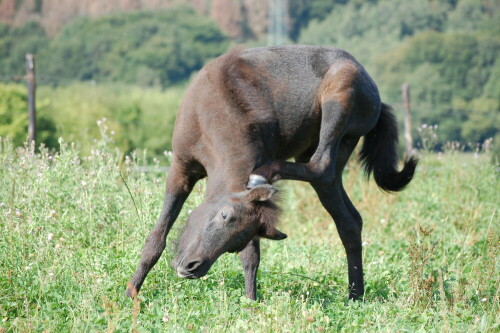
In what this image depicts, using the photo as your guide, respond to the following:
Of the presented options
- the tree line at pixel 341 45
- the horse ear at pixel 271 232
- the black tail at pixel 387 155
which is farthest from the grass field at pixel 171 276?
the tree line at pixel 341 45

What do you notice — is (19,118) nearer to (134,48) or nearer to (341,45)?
(134,48)

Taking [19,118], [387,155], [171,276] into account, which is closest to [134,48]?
[19,118]

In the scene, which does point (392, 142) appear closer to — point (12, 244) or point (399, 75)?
point (12, 244)

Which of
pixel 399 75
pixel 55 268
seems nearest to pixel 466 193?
pixel 55 268

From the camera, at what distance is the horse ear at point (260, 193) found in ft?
13.4

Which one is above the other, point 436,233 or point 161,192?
point 161,192

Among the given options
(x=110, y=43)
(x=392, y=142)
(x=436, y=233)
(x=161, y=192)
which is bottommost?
(x=110, y=43)

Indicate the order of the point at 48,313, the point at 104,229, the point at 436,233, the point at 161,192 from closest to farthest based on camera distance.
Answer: the point at 48,313
the point at 104,229
the point at 161,192
the point at 436,233

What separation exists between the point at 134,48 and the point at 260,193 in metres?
44.0

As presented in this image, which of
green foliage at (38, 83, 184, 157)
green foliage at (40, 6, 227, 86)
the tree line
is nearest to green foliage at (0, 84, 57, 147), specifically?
green foliage at (38, 83, 184, 157)

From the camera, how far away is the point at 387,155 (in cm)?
589

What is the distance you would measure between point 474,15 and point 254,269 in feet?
143

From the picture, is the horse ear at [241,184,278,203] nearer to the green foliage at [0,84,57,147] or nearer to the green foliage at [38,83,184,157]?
the green foliage at [0,84,57,147]

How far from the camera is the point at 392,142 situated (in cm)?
592
